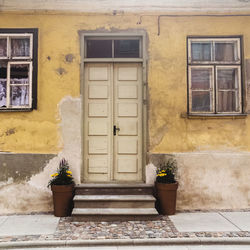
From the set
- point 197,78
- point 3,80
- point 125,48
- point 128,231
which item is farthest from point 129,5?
point 128,231

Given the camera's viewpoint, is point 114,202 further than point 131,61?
No

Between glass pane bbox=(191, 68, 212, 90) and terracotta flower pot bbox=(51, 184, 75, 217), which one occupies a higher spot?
glass pane bbox=(191, 68, 212, 90)

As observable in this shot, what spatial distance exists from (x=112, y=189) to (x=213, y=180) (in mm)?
2145

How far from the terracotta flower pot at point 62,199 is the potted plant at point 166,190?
1.75 metres

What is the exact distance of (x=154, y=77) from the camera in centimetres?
551

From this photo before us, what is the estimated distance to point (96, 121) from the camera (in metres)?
5.60

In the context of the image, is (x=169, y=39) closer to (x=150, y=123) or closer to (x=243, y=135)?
(x=150, y=123)

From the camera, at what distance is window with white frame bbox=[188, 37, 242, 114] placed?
5.59 meters

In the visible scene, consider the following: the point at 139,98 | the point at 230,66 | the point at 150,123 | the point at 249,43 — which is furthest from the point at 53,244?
the point at 249,43

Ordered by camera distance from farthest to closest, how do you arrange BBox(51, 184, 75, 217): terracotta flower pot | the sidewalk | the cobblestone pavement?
BBox(51, 184, 75, 217): terracotta flower pot, the cobblestone pavement, the sidewalk

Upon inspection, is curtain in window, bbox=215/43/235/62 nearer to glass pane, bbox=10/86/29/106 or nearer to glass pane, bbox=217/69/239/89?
glass pane, bbox=217/69/239/89

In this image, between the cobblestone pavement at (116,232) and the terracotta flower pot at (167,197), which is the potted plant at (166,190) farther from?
the cobblestone pavement at (116,232)

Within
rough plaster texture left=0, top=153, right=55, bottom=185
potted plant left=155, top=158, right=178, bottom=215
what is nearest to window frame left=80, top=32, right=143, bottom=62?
rough plaster texture left=0, top=153, right=55, bottom=185

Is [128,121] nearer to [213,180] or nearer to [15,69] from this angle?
[213,180]
